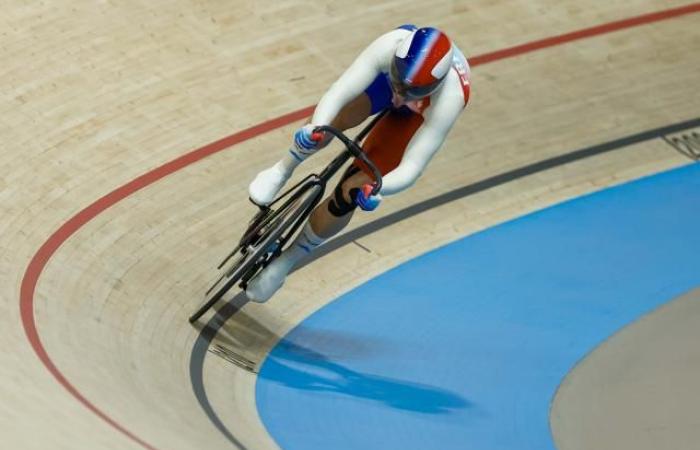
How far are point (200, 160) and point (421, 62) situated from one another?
2077 millimetres

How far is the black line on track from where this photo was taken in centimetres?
543

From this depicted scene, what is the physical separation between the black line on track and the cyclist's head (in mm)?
1550

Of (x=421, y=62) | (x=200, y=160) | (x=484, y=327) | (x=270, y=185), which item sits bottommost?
(x=484, y=327)

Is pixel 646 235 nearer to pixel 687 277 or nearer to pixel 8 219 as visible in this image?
pixel 687 277

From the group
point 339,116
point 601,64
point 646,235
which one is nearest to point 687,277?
point 646,235

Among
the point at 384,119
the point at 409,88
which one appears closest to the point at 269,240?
the point at 384,119

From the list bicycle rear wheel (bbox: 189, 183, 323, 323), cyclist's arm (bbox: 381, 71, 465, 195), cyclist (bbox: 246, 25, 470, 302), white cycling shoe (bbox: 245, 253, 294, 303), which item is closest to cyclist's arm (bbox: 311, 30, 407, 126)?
cyclist (bbox: 246, 25, 470, 302)

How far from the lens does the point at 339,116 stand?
561 cm

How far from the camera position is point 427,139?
523 centimetres

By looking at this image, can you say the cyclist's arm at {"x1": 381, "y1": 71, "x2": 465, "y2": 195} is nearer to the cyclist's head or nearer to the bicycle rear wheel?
the cyclist's head

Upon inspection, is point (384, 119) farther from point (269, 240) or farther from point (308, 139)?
point (269, 240)

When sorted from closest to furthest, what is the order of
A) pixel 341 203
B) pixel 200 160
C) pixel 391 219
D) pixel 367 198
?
pixel 367 198 → pixel 341 203 → pixel 200 160 → pixel 391 219

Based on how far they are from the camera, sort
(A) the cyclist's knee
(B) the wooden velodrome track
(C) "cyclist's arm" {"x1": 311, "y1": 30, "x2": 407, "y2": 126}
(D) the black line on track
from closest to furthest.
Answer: (B) the wooden velodrome track → (C) "cyclist's arm" {"x1": 311, "y1": 30, "x2": 407, "y2": 126} → (D) the black line on track → (A) the cyclist's knee

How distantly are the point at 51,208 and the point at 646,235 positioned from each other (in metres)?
3.43
